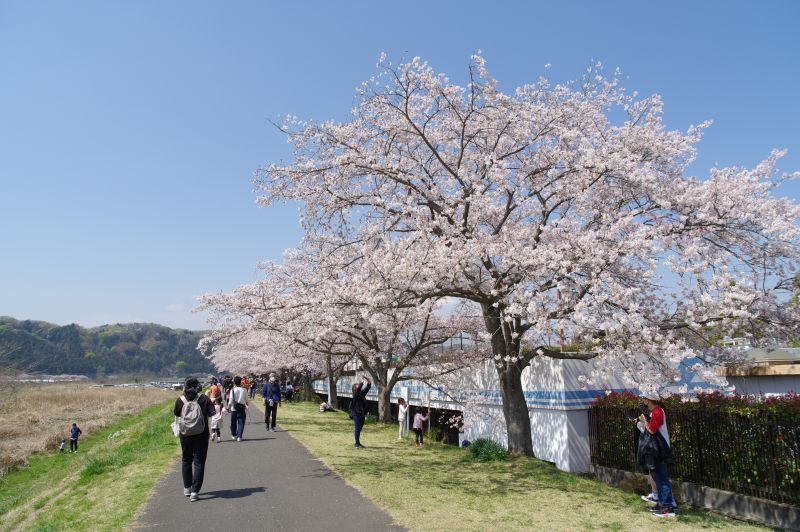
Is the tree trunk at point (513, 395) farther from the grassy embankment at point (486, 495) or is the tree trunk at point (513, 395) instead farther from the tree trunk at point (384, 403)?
the tree trunk at point (384, 403)

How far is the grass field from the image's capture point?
2367 centimetres

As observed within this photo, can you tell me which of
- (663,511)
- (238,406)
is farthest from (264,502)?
(238,406)

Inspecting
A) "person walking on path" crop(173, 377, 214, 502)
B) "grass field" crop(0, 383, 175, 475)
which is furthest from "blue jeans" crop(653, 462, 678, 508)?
"grass field" crop(0, 383, 175, 475)

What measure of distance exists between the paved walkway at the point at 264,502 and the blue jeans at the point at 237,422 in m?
3.09

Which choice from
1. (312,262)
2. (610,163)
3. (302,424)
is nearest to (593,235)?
(610,163)

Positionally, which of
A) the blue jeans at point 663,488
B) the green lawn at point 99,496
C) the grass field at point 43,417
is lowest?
the grass field at point 43,417

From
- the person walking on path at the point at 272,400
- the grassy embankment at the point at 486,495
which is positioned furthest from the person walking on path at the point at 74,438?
the grassy embankment at the point at 486,495

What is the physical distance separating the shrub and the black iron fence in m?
2.81

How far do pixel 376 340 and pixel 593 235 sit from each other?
1156 centimetres

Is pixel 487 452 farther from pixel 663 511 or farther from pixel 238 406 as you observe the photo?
pixel 238 406

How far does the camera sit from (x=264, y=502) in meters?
7.30

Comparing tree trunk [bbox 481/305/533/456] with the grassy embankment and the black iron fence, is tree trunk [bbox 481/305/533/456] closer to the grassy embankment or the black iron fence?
Result: the grassy embankment

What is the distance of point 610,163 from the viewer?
9.60 metres

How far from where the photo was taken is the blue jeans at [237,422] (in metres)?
14.0
